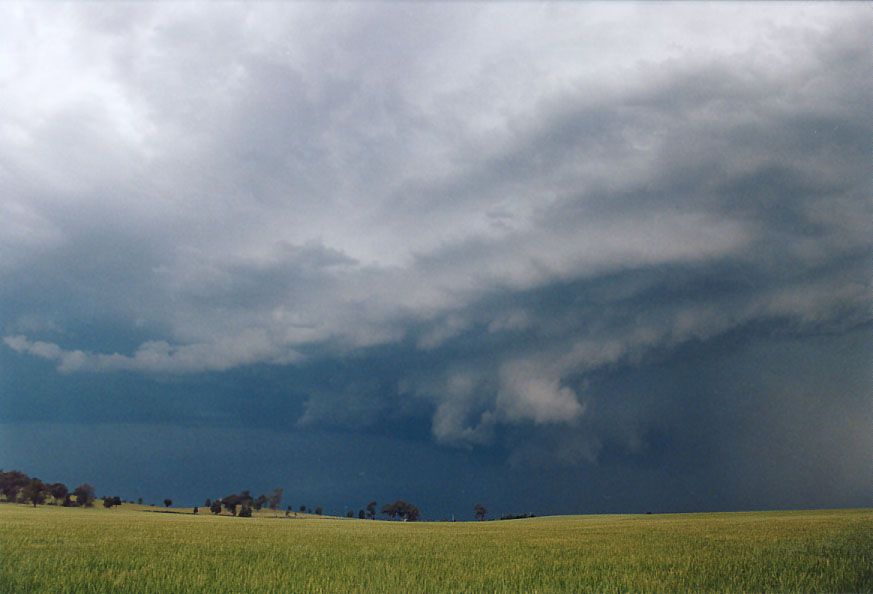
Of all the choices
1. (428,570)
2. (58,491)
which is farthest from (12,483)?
(428,570)

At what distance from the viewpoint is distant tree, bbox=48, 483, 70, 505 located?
130m

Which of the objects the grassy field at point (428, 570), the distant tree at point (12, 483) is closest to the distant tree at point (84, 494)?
the distant tree at point (12, 483)

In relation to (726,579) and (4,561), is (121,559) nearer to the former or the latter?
(4,561)

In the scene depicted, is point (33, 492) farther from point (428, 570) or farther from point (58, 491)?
point (428, 570)

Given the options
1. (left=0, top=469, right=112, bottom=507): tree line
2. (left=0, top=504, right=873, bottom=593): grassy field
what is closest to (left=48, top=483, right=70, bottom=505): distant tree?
(left=0, top=469, right=112, bottom=507): tree line

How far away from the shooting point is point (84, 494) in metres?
148

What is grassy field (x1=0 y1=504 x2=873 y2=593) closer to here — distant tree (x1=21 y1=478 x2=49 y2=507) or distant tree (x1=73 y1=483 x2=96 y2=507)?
distant tree (x1=21 y1=478 x2=49 y2=507)

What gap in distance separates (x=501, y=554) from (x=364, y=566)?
7419mm

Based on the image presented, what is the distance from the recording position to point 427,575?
50.9ft

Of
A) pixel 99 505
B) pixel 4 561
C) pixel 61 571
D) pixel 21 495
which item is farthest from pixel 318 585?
pixel 99 505

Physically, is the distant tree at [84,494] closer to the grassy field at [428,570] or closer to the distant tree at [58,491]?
the distant tree at [58,491]

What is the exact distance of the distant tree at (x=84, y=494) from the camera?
146m

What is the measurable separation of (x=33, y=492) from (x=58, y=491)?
1689cm

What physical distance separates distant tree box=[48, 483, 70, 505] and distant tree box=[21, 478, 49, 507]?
6293 mm
